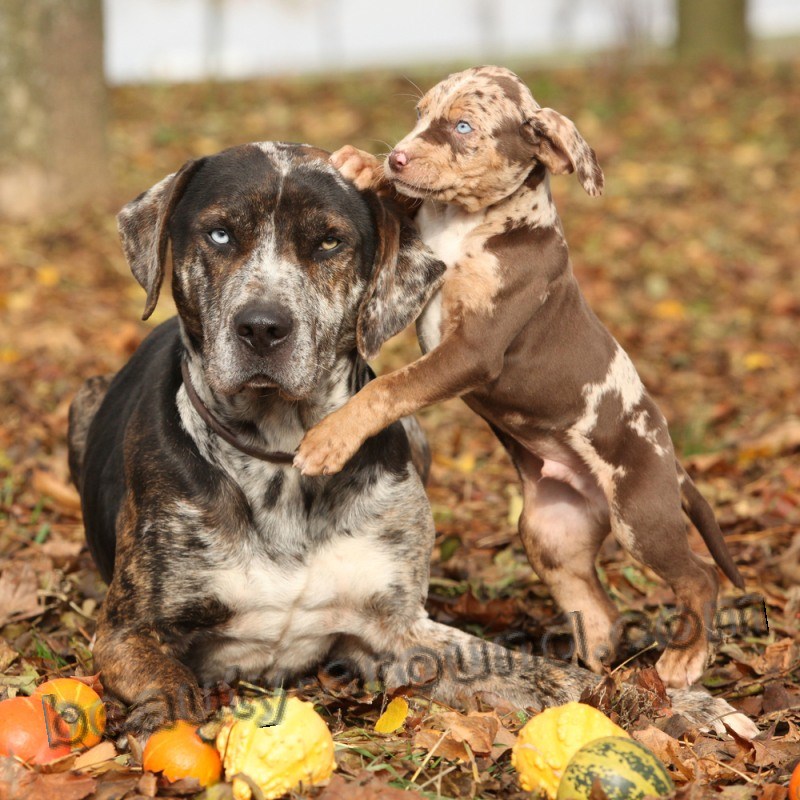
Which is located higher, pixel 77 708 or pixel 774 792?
pixel 77 708

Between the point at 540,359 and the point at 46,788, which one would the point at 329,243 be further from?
the point at 46,788

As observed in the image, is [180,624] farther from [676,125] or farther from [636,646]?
[676,125]

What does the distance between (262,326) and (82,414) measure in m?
2.23

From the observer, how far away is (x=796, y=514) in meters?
5.89

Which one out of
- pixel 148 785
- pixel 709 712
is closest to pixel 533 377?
pixel 709 712

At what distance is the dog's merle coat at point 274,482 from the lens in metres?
3.89

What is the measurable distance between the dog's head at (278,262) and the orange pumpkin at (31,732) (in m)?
1.13

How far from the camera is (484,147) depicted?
13.3ft

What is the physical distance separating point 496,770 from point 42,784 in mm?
1293

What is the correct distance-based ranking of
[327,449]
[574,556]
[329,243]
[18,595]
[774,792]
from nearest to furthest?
1. [774,792]
2. [327,449]
3. [329,243]
4. [574,556]
5. [18,595]

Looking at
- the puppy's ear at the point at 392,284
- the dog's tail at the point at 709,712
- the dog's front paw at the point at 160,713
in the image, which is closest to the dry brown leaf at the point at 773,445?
the dog's tail at the point at 709,712

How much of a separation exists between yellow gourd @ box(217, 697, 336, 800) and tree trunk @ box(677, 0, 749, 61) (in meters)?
16.2

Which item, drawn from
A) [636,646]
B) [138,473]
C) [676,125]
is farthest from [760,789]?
[676,125]

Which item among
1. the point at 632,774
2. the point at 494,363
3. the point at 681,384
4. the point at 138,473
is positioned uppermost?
the point at 494,363
